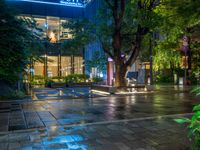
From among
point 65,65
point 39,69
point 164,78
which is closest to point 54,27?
point 65,65

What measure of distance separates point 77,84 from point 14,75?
1252 cm

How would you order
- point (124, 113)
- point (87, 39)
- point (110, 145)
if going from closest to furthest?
point (110, 145) → point (124, 113) → point (87, 39)

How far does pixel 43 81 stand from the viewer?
1106 inches

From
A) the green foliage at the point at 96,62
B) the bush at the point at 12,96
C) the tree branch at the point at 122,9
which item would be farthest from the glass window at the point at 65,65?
the bush at the point at 12,96

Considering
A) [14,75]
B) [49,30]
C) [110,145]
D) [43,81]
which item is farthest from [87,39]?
[49,30]

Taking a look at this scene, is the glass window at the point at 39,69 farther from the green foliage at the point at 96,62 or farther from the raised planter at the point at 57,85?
the green foliage at the point at 96,62

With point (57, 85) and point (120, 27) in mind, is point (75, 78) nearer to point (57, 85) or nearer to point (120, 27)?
point (57, 85)

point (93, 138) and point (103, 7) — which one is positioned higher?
point (103, 7)

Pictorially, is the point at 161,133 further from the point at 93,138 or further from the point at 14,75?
the point at 14,75

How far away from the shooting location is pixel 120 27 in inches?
720

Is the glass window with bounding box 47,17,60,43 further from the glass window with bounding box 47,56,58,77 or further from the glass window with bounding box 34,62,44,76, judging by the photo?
the glass window with bounding box 34,62,44,76

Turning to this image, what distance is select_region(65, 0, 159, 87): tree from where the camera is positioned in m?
17.4

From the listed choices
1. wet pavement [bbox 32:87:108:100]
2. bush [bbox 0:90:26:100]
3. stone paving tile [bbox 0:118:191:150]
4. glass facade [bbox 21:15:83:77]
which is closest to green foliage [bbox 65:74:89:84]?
glass facade [bbox 21:15:83:77]

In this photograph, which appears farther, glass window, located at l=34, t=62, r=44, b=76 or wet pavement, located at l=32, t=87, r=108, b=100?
glass window, located at l=34, t=62, r=44, b=76
